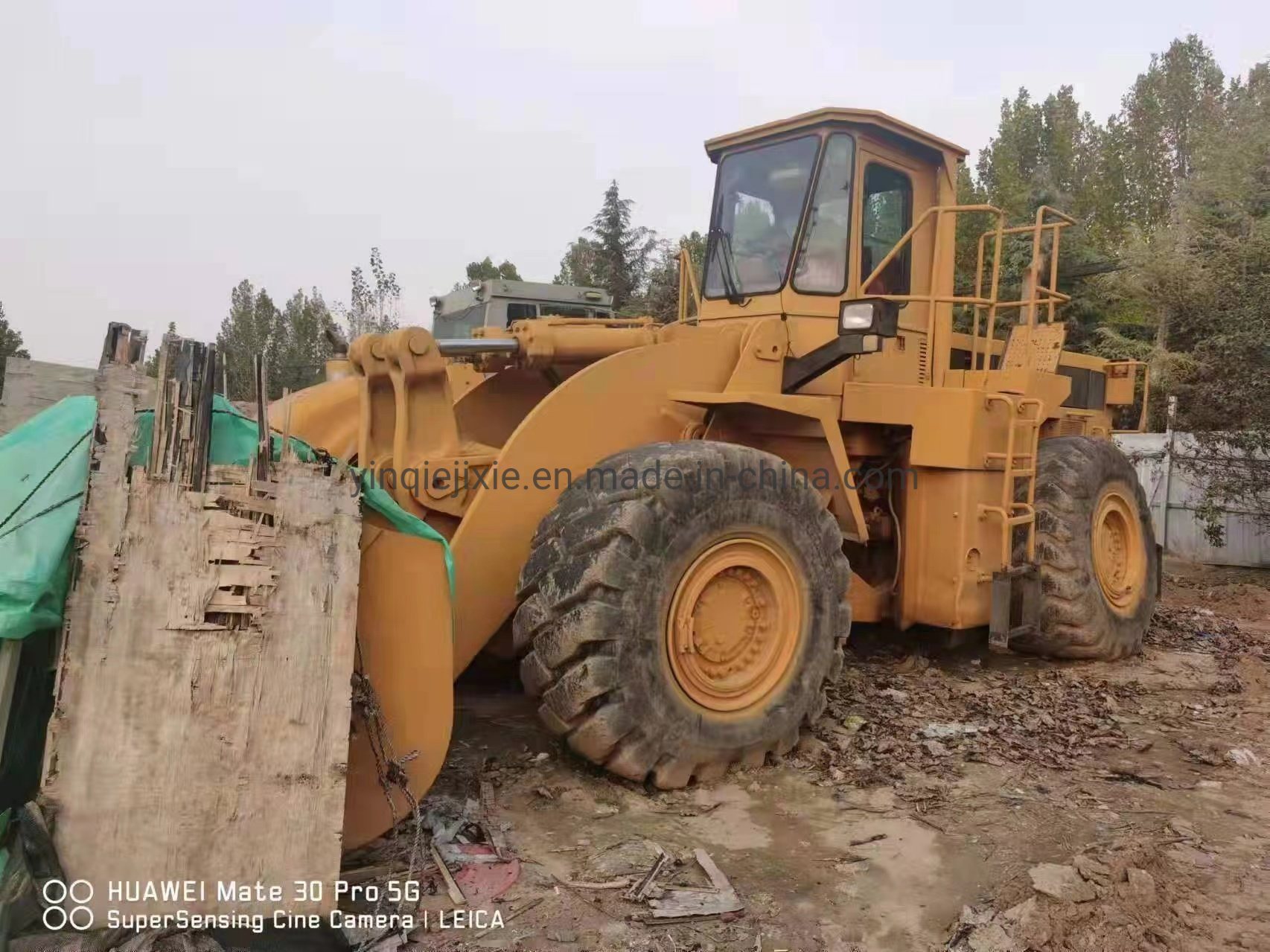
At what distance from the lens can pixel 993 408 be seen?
5332mm

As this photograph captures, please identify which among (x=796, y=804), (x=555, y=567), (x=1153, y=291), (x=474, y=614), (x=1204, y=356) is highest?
(x=1153, y=291)

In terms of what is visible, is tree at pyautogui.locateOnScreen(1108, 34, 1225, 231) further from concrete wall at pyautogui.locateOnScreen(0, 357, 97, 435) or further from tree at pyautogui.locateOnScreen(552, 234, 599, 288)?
concrete wall at pyautogui.locateOnScreen(0, 357, 97, 435)

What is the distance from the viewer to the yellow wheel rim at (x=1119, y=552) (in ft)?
20.5

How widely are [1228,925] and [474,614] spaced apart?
283 centimetres

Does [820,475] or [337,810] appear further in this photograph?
[820,475]

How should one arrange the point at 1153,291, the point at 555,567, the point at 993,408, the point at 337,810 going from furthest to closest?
the point at 1153,291 → the point at 993,408 → the point at 555,567 → the point at 337,810

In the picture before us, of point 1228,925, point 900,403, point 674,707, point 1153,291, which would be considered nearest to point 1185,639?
point 900,403

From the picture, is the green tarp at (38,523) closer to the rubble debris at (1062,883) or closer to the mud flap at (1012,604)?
the rubble debris at (1062,883)

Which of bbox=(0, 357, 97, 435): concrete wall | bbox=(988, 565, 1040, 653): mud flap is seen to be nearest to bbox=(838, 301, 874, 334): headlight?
bbox=(988, 565, 1040, 653): mud flap

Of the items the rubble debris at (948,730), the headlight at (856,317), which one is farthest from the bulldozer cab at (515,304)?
the rubble debris at (948,730)

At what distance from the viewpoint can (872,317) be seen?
4.35m

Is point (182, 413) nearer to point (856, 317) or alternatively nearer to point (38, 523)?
point (38, 523)

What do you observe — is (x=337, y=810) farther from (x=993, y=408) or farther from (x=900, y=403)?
(x=993, y=408)

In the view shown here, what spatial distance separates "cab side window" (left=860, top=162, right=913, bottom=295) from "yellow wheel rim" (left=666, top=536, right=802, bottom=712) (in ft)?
6.82
